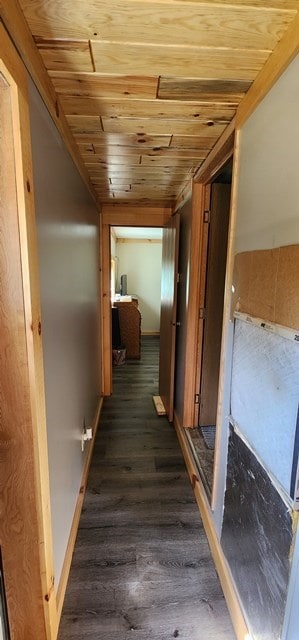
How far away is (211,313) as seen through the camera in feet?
8.18

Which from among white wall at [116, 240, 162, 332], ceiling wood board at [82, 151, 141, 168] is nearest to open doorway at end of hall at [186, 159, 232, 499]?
ceiling wood board at [82, 151, 141, 168]

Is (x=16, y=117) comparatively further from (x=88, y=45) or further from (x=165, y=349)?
(x=165, y=349)

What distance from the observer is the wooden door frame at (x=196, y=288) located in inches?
85.4

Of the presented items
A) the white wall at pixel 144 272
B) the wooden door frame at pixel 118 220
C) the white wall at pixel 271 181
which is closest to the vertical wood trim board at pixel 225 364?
the white wall at pixel 271 181

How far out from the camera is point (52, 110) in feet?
3.73

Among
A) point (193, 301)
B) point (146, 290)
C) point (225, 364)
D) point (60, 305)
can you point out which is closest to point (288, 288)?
point (225, 364)

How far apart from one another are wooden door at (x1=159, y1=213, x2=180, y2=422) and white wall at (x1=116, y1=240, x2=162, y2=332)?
139 inches

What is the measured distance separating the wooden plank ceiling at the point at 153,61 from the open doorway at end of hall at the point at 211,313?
2.25 ft

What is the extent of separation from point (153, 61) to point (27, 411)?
48.1 inches

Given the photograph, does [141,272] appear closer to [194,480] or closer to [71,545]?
[194,480]

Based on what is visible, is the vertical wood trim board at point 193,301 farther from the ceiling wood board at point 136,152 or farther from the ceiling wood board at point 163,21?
the ceiling wood board at point 163,21

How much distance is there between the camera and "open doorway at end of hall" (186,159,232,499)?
89.4 inches

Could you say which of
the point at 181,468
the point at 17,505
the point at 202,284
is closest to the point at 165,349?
the point at 202,284

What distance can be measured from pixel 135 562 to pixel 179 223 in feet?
7.83
